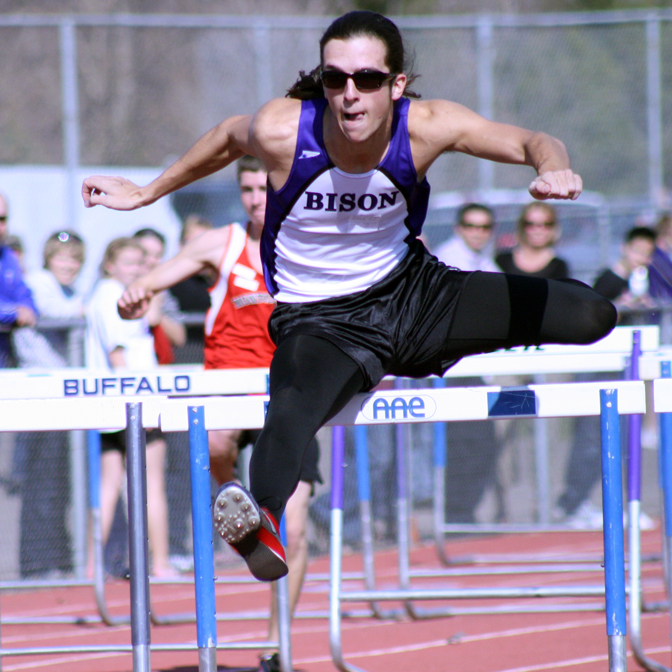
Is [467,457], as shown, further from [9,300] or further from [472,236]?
[9,300]

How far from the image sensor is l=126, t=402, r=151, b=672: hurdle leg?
2752 mm

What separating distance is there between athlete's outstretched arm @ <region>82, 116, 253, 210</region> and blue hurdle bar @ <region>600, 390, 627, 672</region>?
1.39 metres

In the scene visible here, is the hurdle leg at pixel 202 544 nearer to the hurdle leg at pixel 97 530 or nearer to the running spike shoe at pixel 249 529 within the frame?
the running spike shoe at pixel 249 529

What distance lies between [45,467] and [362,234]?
383cm

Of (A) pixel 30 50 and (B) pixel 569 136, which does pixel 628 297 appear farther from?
(A) pixel 30 50

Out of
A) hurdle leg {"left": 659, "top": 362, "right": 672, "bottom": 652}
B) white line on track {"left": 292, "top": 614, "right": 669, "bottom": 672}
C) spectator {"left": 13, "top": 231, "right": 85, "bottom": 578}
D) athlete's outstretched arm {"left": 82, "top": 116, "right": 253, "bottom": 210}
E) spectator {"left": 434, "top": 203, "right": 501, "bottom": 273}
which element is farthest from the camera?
spectator {"left": 434, "top": 203, "right": 501, "bottom": 273}

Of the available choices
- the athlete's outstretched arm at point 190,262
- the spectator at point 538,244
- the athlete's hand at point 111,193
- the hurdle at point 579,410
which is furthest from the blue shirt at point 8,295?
the hurdle at point 579,410

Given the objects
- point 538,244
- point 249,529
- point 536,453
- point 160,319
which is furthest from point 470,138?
point 536,453

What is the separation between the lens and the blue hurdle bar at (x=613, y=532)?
2.72 metres

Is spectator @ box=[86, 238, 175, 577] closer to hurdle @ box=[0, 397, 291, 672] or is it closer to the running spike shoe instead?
hurdle @ box=[0, 397, 291, 672]

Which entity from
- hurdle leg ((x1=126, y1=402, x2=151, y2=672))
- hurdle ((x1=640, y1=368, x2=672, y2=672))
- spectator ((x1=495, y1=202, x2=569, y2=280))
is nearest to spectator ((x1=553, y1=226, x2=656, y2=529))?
spectator ((x1=495, y1=202, x2=569, y2=280))

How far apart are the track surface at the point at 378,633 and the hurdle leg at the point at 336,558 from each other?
0.63 ft

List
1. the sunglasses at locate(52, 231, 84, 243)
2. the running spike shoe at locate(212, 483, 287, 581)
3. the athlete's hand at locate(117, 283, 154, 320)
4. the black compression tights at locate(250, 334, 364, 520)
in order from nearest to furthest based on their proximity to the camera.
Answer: the running spike shoe at locate(212, 483, 287, 581) → the black compression tights at locate(250, 334, 364, 520) → the athlete's hand at locate(117, 283, 154, 320) → the sunglasses at locate(52, 231, 84, 243)

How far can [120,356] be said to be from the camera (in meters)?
5.81
